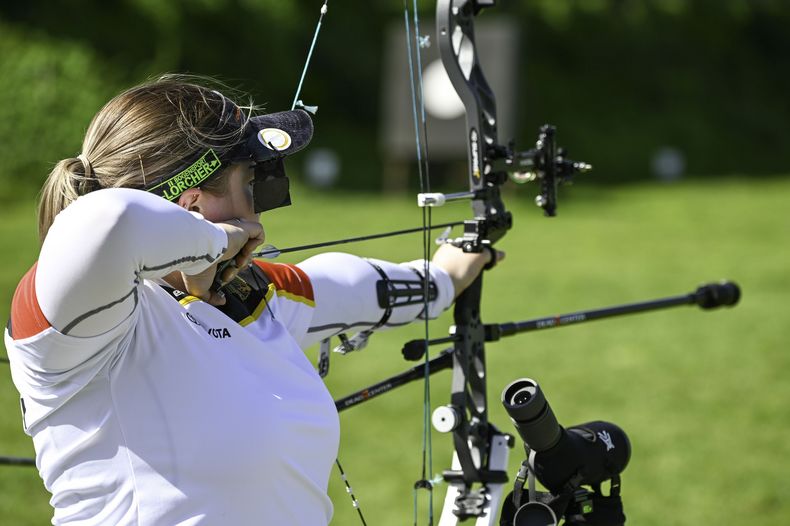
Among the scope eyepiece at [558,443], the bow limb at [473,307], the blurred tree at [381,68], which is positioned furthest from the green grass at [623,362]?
the scope eyepiece at [558,443]

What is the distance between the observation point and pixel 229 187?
1.34 m

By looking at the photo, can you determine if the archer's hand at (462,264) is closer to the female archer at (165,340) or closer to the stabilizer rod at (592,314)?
the stabilizer rod at (592,314)

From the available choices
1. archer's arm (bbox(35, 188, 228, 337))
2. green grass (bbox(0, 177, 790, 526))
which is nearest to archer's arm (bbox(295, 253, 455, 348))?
archer's arm (bbox(35, 188, 228, 337))

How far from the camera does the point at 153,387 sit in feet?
4.04

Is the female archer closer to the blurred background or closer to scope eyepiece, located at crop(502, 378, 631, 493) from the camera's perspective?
scope eyepiece, located at crop(502, 378, 631, 493)

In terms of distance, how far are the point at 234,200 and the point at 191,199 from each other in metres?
0.06

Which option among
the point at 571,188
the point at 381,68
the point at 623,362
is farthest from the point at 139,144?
the point at 381,68

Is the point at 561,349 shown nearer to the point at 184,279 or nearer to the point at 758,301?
the point at 758,301

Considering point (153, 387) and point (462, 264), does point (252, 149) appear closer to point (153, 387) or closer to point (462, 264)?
point (153, 387)

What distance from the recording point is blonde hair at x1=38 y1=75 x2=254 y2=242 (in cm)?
125

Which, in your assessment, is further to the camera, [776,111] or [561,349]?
[776,111]

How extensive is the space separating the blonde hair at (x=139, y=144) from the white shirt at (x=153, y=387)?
0.40 ft

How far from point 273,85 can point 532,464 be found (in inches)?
389

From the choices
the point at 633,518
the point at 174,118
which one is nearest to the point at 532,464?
the point at 174,118
